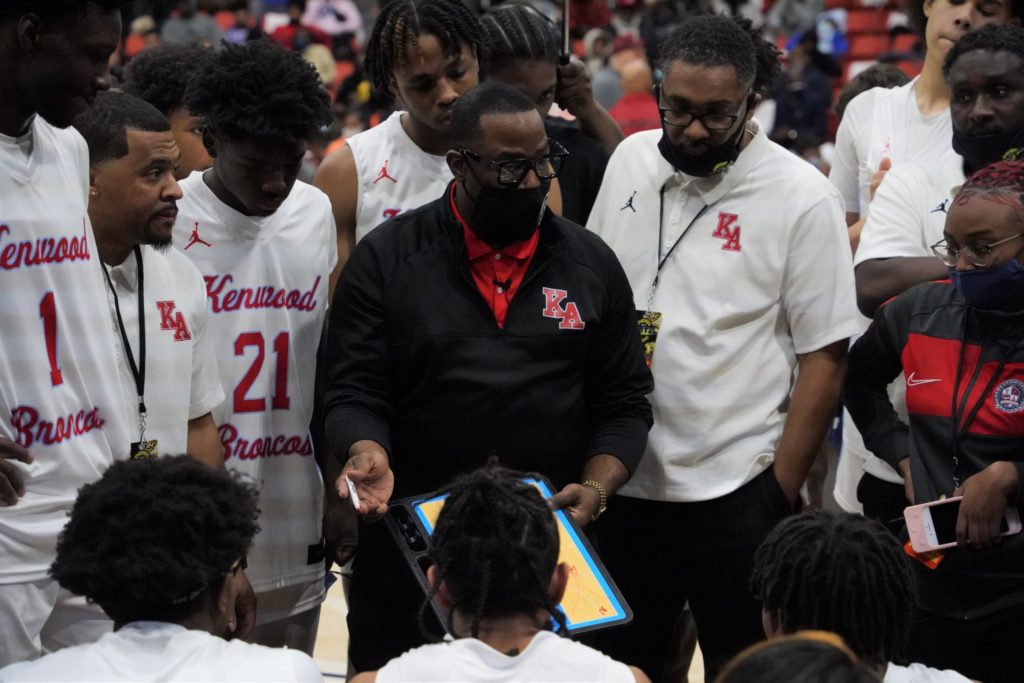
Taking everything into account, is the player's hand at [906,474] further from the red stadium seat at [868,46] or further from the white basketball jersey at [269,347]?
the red stadium seat at [868,46]

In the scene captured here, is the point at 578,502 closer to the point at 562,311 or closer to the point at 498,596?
the point at 562,311

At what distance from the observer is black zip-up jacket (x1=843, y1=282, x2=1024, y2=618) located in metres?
2.95

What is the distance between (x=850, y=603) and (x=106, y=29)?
1818 millimetres

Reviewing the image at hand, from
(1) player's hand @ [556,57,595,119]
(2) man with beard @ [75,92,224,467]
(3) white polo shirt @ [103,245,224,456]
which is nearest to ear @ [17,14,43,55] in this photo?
(2) man with beard @ [75,92,224,467]

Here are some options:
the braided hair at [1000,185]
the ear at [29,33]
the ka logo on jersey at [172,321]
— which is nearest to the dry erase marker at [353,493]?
the ka logo on jersey at [172,321]

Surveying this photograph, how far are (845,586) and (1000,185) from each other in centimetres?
122

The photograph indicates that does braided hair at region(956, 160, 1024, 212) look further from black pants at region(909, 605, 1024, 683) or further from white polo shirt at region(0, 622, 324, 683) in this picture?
white polo shirt at region(0, 622, 324, 683)

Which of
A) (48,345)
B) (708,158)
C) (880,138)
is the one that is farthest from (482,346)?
(880,138)

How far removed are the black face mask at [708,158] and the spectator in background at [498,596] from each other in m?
1.24

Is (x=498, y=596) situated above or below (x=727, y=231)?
below

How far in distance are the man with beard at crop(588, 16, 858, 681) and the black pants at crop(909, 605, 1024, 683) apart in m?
0.45

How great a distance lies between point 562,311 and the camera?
3109 mm

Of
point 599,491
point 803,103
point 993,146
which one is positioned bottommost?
point 803,103

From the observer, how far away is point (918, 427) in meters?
3.12
